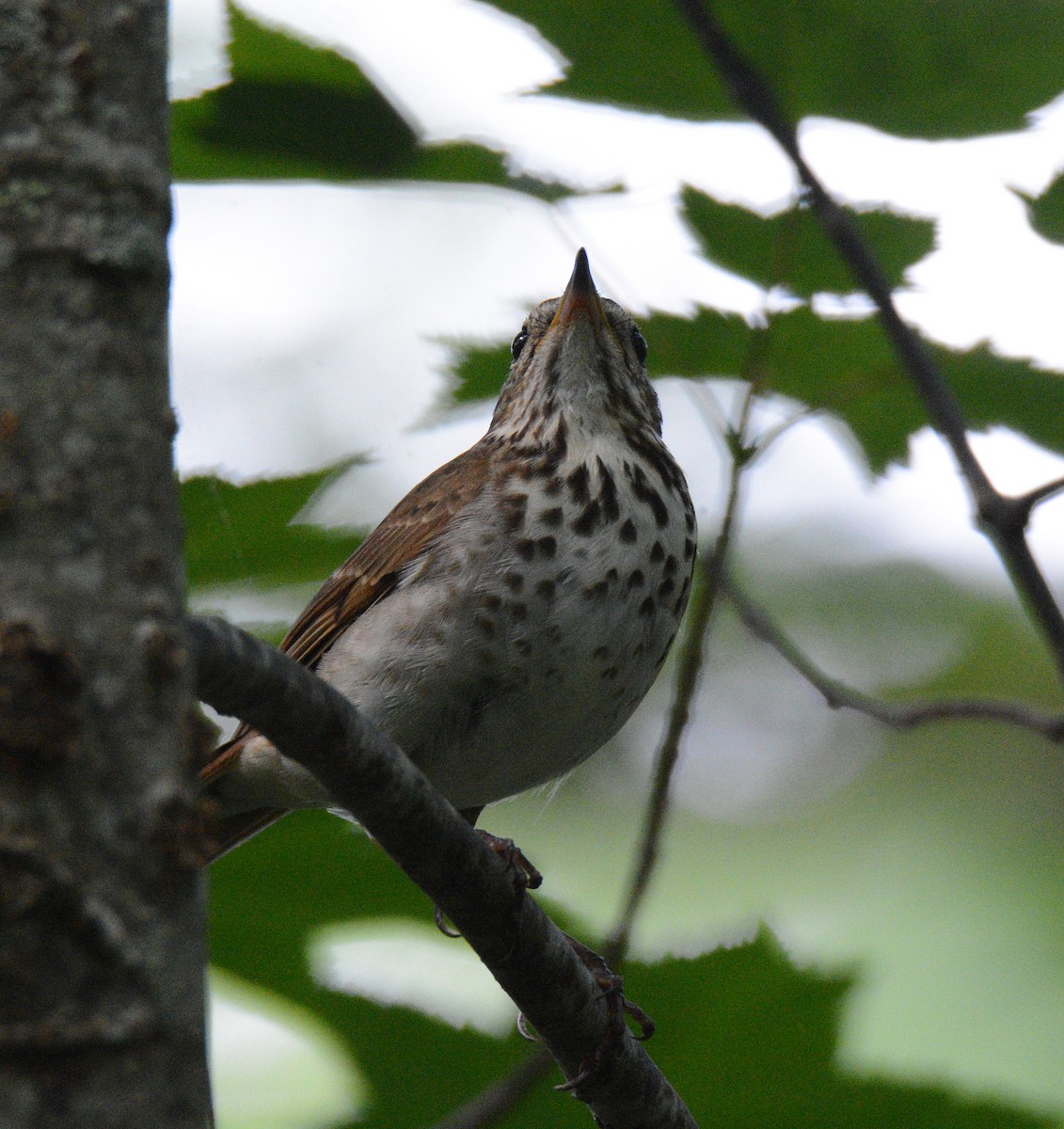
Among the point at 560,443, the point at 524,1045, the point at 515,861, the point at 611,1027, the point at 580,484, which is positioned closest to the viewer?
the point at 515,861

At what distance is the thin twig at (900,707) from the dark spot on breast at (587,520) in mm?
406

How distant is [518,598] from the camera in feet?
10.4

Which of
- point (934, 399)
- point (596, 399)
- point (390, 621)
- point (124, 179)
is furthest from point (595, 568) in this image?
point (124, 179)

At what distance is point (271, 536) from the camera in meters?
2.72

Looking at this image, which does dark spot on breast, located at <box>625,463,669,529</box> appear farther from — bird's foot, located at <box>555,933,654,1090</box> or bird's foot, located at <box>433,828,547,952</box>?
bird's foot, located at <box>555,933,654,1090</box>

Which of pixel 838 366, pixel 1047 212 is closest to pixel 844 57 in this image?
pixel 1047 212

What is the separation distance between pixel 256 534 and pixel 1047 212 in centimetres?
147

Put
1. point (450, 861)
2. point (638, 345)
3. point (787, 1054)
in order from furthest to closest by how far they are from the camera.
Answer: point (638, 345) → point (787, 1054) → point (450, 861)

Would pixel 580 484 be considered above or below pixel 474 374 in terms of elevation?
below

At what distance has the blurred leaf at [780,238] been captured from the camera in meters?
2.91

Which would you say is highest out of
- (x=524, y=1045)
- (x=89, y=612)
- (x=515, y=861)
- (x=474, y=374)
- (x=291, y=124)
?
(x=291, y=124)

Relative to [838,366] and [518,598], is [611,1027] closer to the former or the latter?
[518,598]

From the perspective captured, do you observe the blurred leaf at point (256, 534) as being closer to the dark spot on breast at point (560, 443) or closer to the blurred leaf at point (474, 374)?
the blurred leaf at point (474, 374)

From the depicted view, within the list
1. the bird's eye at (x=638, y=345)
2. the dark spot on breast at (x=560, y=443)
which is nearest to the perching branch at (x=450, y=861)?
the dark spot on breast at (x=560, y=443)
